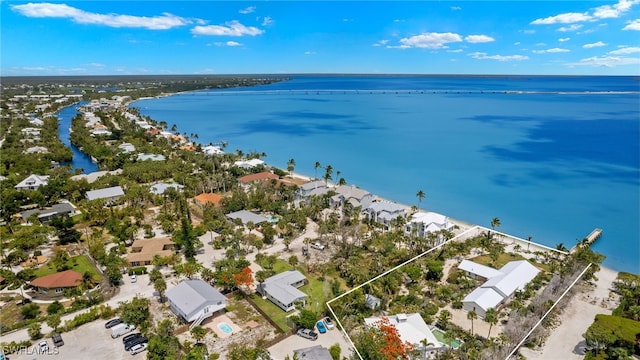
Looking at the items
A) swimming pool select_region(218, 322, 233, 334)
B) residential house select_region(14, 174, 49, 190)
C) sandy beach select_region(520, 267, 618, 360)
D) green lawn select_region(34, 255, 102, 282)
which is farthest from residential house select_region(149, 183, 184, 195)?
sandy beach select_region(520, 267, 618, 360)

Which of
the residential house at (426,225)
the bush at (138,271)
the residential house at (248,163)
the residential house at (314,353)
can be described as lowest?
the bush at (138,271)

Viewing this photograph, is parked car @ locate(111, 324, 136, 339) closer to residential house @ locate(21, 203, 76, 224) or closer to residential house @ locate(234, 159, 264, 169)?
residential house @ locate(21, 203, 76, 224)

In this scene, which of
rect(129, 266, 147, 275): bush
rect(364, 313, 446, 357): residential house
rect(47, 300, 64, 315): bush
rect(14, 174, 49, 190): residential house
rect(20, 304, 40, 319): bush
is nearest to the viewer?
rect(364, 313, 446, 357): residential house

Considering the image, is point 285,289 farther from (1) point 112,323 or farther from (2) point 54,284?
(2) point 54,284

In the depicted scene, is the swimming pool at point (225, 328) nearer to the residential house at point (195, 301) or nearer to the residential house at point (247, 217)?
the residential house at point (195, 301)

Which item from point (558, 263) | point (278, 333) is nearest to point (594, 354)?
point (558, 263)

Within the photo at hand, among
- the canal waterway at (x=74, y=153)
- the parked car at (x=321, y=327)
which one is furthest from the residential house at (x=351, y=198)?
the canal waterway at (x=74, y=153)
